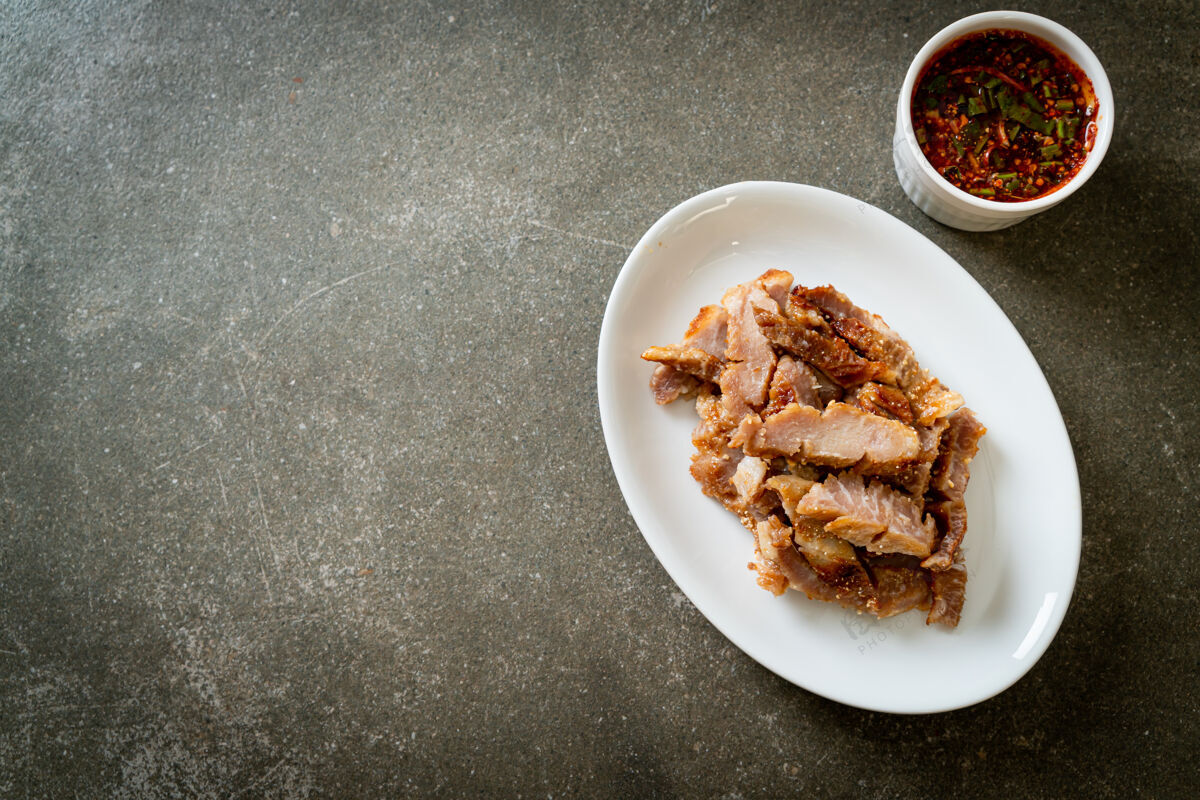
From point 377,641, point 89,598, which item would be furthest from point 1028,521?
point 89,598

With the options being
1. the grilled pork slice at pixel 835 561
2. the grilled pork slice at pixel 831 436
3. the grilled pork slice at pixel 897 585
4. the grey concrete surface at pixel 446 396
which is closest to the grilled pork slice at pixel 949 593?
the grilled pork slice at pixel 897 585

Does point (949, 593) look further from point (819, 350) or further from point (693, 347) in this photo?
point (693, 347)

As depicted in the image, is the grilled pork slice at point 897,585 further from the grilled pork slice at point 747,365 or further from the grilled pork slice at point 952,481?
the grilled pork slice at point 747,365

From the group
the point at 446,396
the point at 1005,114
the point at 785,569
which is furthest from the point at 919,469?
the point at 446,396

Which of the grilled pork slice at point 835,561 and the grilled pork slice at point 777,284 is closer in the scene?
the grilled pork slice at point 835,561

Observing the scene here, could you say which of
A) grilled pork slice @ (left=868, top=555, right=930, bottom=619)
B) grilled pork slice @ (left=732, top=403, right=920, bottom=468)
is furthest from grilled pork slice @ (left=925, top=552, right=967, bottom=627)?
grilled pork slice @ (left=732, top=403, right=920, bottom=468)

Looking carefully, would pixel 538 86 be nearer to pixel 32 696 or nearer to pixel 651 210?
pixel 651 210
